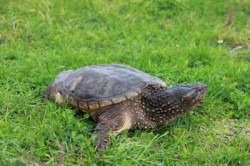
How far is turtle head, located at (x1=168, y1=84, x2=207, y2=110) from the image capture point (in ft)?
9.69

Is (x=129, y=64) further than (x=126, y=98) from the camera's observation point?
Yes

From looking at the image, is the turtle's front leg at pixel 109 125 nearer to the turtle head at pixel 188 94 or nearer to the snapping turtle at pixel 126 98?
the snapping turtle at pixel 126 98

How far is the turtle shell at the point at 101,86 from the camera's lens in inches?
114

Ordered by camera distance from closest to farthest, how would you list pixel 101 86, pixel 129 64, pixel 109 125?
pixel 109 125 → pixel 101 86 → pixel 129 64

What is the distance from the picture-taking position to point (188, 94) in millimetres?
2951

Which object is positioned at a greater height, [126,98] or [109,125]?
[126,98]

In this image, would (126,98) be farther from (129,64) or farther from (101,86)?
(129,64)

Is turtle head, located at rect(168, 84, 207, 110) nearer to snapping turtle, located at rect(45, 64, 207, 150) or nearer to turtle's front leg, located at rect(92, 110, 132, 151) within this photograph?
snapping turtle, located at rect(45, 64, 207, 150)

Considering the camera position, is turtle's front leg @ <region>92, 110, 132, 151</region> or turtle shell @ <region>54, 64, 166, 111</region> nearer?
turtle's front leg @ <region>92, 110, 132, 151</region>

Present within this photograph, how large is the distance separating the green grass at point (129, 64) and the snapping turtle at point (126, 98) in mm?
104

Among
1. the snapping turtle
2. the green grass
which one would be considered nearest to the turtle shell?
the snapping turtle

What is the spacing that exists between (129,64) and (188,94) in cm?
136

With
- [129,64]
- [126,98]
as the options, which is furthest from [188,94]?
[129,64]

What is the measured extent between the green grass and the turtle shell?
0.14 meters
